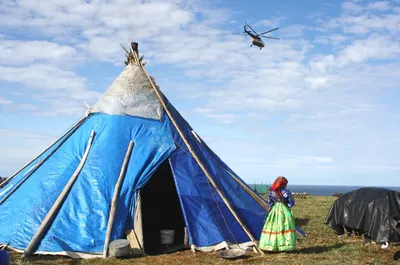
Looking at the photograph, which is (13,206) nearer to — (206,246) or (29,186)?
(29,186)

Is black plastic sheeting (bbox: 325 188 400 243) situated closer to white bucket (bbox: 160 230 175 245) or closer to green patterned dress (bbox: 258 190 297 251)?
green patterned dress (bbox: 258 190 297 251)

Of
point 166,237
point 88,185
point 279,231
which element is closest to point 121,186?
point 88,185

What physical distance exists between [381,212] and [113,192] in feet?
24.9

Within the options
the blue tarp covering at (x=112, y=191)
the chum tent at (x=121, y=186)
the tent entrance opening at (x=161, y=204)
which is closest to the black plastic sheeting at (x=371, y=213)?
the chum tent at (x=121, y=186)

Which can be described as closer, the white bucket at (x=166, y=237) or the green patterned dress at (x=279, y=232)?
the green patterned dress at (x=279, y=232)

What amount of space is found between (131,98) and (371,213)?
308 inches

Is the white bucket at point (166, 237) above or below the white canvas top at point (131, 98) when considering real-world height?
below

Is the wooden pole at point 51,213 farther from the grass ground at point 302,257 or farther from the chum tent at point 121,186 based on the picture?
the grass ground at point 302,257

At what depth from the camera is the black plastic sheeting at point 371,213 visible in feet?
39.6

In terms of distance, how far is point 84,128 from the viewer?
12.6 meters

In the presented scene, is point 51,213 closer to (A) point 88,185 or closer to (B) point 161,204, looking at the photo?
(A) point 88,185

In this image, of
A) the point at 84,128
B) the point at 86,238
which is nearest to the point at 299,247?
the point at 86,238

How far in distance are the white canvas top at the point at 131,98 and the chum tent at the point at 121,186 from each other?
0.10 feet

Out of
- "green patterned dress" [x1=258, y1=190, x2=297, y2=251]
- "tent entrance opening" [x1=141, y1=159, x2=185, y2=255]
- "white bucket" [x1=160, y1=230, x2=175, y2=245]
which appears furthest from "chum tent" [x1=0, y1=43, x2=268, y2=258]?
"tent entrance opening" [x1=141, y1=159, x2=185, y2=255]
